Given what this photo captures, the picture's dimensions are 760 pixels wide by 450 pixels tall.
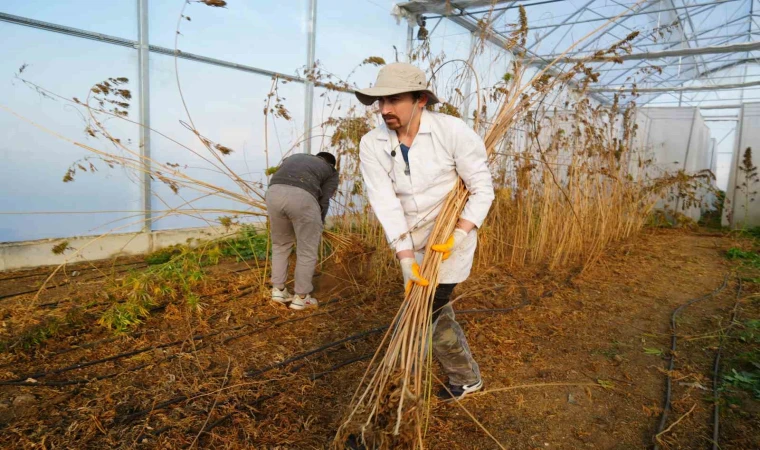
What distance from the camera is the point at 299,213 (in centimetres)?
296

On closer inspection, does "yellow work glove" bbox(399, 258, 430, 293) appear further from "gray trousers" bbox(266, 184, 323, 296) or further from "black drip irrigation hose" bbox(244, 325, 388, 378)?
"gray trousers" bbox(266, 184, 323, 296)

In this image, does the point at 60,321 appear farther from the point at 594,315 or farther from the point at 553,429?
the point at 594,315

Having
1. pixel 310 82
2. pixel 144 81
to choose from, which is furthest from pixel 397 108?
pixel 310 82

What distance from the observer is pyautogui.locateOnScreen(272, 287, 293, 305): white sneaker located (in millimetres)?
3203

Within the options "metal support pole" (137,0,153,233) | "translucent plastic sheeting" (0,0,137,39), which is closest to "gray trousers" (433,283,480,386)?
"metal support pole" (137,0,153,233)

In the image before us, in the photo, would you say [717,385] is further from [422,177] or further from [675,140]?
[675,140]

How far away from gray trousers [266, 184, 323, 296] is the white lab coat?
1062 millimetres

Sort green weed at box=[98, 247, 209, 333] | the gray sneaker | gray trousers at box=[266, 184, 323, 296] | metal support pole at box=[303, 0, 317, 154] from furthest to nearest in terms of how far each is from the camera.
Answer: metal support pole at box=[303, 0, 317, 154]
gray trousers at box=[266, 184, 323, 296]
green weed at box=[98, 247, 209, 333]
the gray sneaker

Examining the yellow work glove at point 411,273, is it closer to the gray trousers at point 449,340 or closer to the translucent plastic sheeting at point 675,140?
the gray trousers at point 449,340

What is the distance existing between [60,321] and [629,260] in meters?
5.02

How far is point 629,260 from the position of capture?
190 inches

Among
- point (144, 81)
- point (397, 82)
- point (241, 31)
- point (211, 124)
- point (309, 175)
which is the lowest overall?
point (309, 175)

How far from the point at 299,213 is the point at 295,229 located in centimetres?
15

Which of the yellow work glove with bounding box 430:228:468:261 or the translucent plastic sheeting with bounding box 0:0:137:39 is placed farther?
the translucent plastic sheeting with bounding box 0:0:137:39
